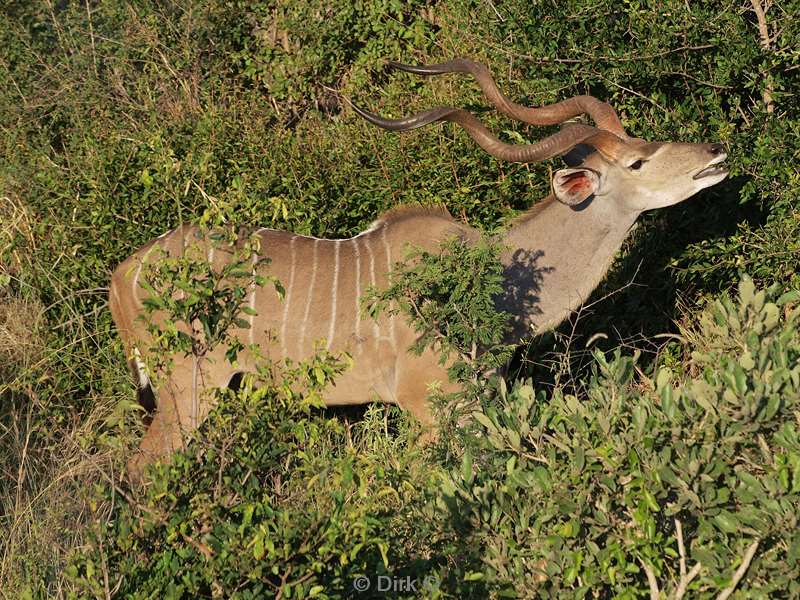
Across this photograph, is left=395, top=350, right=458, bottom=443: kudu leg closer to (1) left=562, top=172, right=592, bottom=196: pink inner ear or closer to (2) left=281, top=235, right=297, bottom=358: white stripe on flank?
(2) left=281, top=235, right=297, bottom=358: white stripe on flank

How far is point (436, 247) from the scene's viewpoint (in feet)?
13.8

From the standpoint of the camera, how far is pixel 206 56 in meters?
5.95

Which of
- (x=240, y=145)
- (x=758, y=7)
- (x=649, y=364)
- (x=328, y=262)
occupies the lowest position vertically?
(x=649, y=364)

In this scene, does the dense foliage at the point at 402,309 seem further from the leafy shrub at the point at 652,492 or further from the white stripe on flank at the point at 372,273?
the white stripe on flank at the point at 372,273

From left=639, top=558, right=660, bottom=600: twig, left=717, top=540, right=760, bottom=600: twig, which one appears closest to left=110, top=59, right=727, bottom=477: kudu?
left=639, top=558, right=660, bottom=600: twig

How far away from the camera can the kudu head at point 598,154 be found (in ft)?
13.2

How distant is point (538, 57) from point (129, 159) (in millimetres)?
1741

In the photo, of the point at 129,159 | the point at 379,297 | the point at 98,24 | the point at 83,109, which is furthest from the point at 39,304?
the point at 98,24

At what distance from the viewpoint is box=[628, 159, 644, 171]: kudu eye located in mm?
4109

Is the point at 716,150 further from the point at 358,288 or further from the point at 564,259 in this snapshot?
the point at 358,288

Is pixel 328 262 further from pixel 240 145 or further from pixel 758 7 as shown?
pixel 758 7

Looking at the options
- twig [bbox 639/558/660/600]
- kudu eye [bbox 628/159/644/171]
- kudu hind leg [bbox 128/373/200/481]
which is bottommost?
kudu hind leg [bbox 128/373/200/481]

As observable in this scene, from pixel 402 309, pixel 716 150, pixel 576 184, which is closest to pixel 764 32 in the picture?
pixel 716 150

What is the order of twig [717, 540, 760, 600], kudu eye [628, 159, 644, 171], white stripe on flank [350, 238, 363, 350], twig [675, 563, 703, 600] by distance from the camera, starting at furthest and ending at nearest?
white stripe on flank [350, 238, 363, 350]
kudu eye [628, 159, 644, 171]
twig [675, 563, 703, 600]
twig [717, 540, 760, 600]
